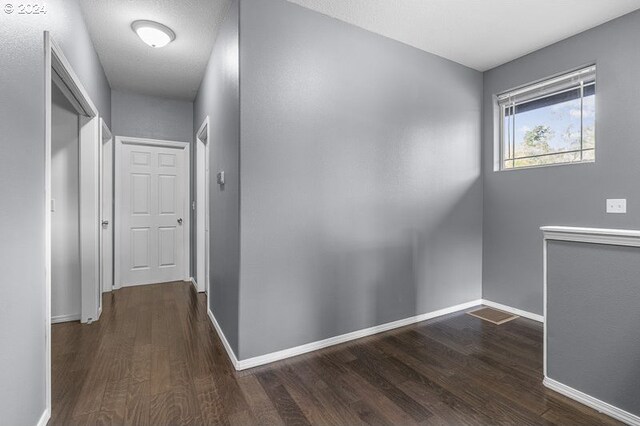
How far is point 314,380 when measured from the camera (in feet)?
6.76

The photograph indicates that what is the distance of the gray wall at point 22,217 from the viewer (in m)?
1.25

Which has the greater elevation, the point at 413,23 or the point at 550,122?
the point at 413,23

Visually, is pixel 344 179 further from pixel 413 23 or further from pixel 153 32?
pixel 153 32

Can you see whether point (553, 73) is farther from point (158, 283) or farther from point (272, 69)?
point (158, 283)

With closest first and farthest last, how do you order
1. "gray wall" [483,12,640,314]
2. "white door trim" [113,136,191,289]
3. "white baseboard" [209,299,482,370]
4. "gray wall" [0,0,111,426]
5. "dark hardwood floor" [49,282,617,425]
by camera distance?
"gray wall" [0,0,111,426], "dark hardwood floor" [49,282,617,425], "white baseboard" [209,299,482,370], "gray wall" [483,12,640,314], "white door trim" [113,136,191,289]

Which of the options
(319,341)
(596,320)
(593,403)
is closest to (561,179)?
(596,320)

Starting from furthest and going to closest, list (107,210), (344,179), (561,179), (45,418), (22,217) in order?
(107,210) < (561,179) < (344,179) < (45,418) < (22,217)

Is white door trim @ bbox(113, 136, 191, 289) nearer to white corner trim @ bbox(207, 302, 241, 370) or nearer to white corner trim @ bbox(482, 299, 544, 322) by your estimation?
white corner trim @ bbox(207, 302, 241, 370)

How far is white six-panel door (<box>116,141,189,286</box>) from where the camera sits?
14.2ft

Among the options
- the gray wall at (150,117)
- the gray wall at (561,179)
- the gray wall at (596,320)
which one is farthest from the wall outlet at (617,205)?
the gray wall at (150,117)

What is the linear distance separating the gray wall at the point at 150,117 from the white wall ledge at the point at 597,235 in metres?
4.54

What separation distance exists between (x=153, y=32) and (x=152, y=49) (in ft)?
1.75

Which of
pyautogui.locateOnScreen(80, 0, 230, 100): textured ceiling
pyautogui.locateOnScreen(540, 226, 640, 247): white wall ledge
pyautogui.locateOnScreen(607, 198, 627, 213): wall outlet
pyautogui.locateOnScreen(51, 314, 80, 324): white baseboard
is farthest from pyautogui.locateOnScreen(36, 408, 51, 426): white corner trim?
pyautogui.locateOnScreen(607, 198, 627, 213): wall outlet

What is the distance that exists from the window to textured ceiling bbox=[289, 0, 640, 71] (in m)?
0.42
